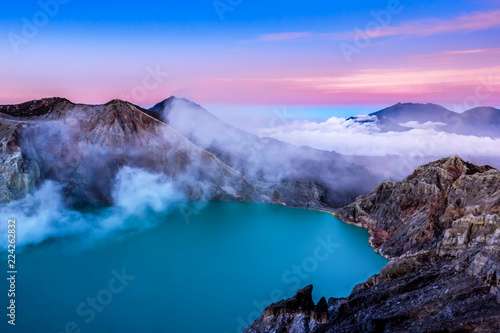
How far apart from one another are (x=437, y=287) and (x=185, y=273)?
19.6 metres

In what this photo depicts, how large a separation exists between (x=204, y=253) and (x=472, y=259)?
23.5 m

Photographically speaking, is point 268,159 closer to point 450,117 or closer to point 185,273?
point 185,273

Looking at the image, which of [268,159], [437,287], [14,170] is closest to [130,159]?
[14,170]

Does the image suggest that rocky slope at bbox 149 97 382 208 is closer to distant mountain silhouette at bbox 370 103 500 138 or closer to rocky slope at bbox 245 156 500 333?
rocky slope at bbox 245 156 500 333

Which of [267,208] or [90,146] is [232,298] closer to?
[267,208]

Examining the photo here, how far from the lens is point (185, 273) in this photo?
30.4 metres

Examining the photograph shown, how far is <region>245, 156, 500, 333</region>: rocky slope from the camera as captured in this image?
47.3 ft

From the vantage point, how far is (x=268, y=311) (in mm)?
20000

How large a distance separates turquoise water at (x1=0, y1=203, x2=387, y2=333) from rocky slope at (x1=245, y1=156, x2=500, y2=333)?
5.07 metres

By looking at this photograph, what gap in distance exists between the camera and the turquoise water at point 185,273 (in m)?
23.2

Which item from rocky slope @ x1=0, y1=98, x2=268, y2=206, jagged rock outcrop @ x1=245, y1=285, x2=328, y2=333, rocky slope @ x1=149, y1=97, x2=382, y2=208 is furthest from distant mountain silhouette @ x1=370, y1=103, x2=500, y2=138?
jagged rock outcrop @ x1=245, y1=285, x2=328, y2=333

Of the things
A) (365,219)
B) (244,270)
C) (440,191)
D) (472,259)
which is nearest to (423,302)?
(472,259)

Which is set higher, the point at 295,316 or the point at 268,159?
the point at 268,159

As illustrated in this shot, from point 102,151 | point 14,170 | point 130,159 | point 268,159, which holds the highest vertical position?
point 102,151
